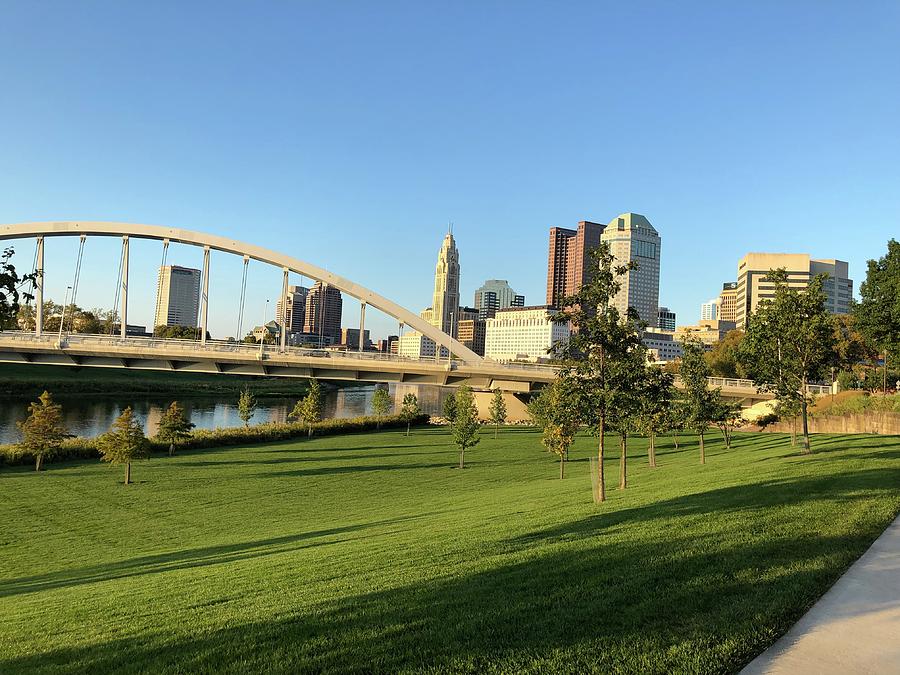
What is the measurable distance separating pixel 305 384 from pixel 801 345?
10493 centimetres

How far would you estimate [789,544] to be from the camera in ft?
27.5

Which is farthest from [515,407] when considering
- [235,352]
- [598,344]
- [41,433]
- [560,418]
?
[598,344]

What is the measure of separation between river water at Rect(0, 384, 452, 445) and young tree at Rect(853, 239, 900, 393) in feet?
154

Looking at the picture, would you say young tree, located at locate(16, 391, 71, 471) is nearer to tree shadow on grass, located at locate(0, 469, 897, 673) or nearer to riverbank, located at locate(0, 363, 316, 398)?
tree shadow on grass, located at locate(0, 469, 897, 673)

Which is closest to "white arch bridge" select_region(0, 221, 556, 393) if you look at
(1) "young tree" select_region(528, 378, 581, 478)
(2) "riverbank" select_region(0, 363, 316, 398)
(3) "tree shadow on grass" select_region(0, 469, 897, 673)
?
(1) "young tree" select_region(528, 378, 581, 478)

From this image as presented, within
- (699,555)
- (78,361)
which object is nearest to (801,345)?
(699,555)

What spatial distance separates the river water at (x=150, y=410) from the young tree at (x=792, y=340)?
42.9 m

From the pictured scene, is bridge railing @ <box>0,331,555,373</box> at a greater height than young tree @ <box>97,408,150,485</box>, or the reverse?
bridge railing @ <box>0,331,555,373</box>

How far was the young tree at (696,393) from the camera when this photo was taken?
92.6ft

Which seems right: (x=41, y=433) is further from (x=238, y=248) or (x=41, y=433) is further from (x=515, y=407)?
(x=515, y=407)

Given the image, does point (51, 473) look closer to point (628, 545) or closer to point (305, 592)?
point (305, 592)

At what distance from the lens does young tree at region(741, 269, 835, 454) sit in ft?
73.2

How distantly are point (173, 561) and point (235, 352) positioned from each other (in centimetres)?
→ 4034

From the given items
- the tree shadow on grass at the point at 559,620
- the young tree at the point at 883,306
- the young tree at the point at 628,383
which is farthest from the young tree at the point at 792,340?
the tree shadow on grass at the point at 559,620
